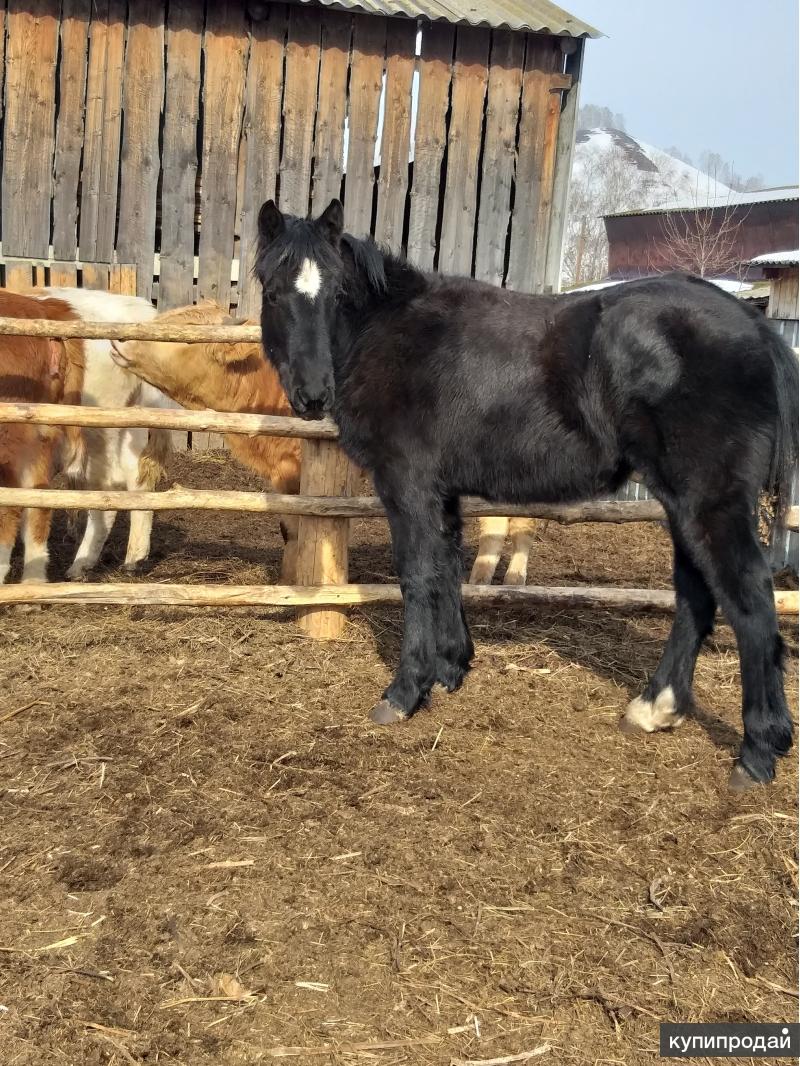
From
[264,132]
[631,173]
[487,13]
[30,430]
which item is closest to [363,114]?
[264,132]

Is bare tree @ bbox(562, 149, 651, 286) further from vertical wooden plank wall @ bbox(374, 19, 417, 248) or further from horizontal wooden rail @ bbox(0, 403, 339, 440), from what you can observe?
horizontal wooden rail @ bbox(0, 403, 339, 440)

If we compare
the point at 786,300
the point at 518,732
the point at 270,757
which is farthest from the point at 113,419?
the point at 786,300

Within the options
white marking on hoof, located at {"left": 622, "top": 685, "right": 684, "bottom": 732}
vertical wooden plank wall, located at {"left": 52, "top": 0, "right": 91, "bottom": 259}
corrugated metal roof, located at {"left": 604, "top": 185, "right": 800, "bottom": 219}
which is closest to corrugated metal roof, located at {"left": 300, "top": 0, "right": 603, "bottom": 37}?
vertical wooden plank wall, located at {"left": 52, "top": 0, "right": 91, "bottom": 259}

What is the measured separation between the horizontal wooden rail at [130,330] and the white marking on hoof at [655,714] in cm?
280

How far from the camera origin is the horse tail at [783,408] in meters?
3.54

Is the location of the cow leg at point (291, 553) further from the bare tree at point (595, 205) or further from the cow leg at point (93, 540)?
the bare tree at point (595, 205)

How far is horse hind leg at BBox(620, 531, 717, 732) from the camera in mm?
4133

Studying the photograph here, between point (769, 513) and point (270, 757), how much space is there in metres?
2.29

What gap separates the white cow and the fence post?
1.64 metres

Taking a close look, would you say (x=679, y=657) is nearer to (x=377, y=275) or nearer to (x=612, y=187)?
(x=377, y=275)

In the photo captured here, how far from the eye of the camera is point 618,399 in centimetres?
371

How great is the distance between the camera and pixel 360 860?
3070 millimetres

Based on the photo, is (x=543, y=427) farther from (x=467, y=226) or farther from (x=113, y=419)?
(x=467, y=226)

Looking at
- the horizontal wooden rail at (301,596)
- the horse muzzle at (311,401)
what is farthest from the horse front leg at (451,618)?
the horse muzzle at (311,401)
